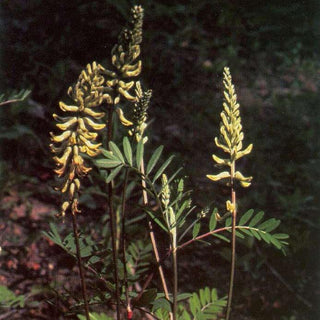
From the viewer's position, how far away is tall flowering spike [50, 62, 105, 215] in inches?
68.6

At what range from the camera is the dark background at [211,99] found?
3896 mm

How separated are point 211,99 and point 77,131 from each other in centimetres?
378

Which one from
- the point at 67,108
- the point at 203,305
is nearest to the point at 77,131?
the point at 67,108

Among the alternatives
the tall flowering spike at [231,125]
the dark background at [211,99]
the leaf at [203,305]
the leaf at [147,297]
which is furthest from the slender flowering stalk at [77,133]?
the dark background at [211,99]

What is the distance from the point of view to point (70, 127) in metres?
1.88

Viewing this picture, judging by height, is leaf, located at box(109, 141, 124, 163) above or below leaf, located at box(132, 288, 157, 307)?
above

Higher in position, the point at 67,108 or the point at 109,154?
the point at 67,108

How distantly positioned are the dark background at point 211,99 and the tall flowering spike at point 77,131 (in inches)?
75.0

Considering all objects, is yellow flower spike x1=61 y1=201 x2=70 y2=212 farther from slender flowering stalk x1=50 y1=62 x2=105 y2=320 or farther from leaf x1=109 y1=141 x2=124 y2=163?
leaf x1=109 y1=141 x2=124 y2=163

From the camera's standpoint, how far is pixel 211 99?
548 cm

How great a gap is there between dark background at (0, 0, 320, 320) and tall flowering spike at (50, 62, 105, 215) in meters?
1.91

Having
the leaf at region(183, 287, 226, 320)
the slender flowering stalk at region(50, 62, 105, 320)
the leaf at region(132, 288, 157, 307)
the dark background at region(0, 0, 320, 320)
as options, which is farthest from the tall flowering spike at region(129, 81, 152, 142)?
the dark background at region(0, 0, 320, 320)

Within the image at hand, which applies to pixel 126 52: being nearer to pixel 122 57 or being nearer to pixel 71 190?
pixel 122 57

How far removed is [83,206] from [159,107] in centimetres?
174
